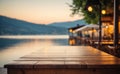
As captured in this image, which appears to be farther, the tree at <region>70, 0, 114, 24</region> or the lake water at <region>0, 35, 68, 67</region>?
the lake water at <region>0, 35, 68, 67</region>

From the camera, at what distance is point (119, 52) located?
8.49m

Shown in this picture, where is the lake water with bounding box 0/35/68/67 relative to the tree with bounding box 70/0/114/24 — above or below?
below

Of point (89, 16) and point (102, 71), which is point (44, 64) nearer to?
point (102, 71)

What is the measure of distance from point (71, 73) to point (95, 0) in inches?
288

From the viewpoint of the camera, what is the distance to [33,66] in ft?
15.1

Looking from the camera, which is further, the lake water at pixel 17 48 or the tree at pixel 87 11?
the lake water at pixel 17 48

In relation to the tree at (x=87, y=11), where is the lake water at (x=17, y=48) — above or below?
below

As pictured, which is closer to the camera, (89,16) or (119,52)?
(119,52)

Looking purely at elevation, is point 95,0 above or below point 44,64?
above

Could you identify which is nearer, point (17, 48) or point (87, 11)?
point (87, 11)

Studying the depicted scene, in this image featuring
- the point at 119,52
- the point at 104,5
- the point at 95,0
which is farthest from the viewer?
the point at 104,5

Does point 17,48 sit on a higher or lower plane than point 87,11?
lower

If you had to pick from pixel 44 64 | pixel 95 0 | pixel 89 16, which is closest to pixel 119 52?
pixel 95 0

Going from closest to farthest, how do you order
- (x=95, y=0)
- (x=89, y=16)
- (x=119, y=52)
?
(x=119, y=52) < (x=95, y=0) < (x=89, y=16)
